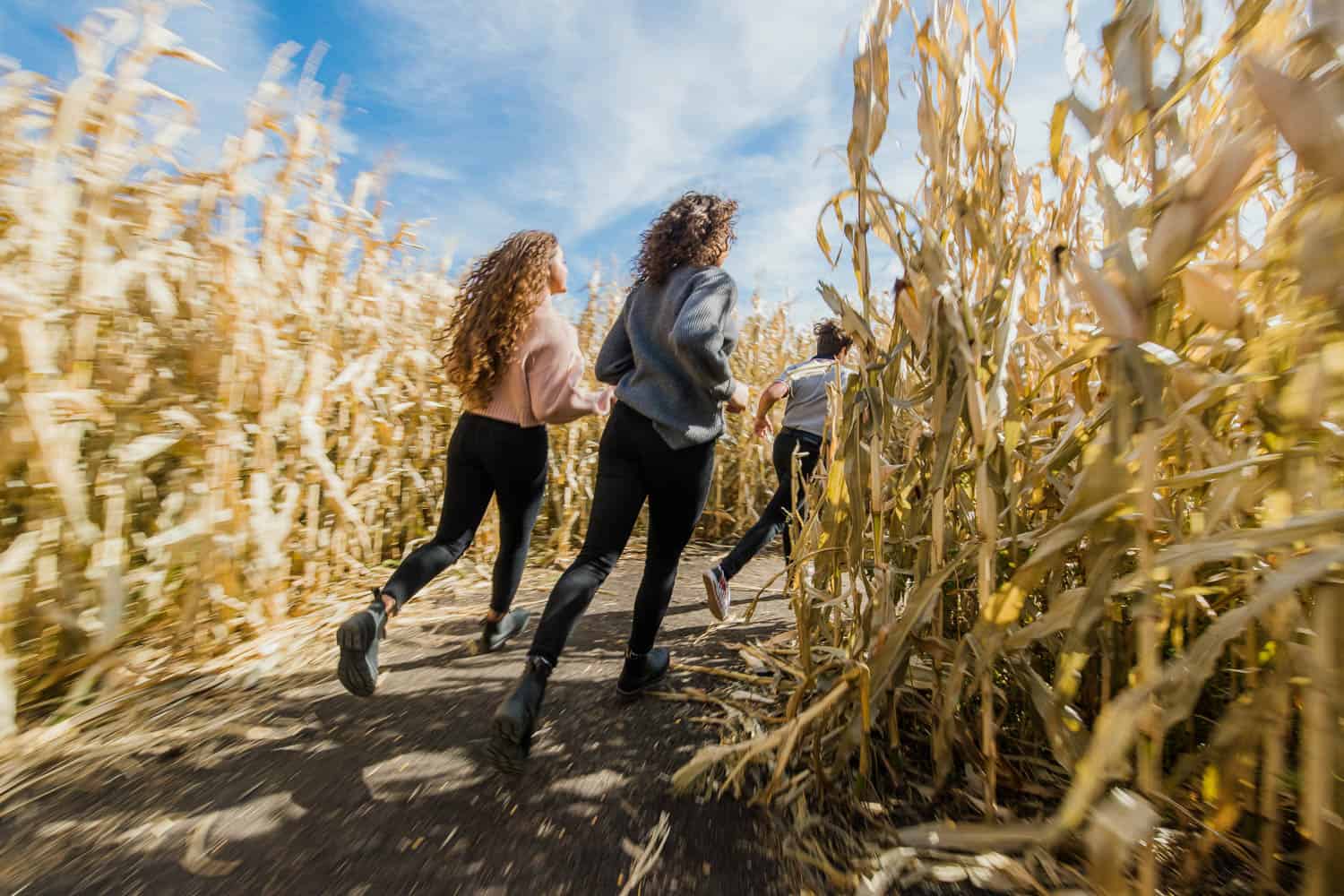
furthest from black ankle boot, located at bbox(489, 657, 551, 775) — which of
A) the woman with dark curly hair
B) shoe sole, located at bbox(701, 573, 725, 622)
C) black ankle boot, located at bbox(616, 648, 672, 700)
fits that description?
shoe sole, located at bbox(701, 573, 725, 622)

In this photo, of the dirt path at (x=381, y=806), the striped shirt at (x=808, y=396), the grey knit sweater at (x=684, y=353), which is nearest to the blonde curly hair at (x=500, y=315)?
the grey knit sweater at (x=684, y=353)

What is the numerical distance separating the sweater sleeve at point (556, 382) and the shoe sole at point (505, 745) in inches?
44.9

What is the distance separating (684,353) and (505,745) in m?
1.24

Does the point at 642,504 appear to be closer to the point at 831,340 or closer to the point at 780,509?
the point at 780,509

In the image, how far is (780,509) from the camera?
368 cm

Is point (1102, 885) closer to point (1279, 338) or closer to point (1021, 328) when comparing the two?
point (1279, 338)

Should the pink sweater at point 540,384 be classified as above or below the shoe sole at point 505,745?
above

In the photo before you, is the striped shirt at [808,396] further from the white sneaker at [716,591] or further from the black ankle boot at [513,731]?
the black ankle boot at [513,731]

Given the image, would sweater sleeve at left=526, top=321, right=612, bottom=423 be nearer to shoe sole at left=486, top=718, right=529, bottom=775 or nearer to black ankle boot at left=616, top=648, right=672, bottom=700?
black ankle boot at left=616, top=648, right=672, bottom=700

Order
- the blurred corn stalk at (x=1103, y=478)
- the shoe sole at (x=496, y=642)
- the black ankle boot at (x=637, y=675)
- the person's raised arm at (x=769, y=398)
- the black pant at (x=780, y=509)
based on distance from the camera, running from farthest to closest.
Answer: the person's raised arm at (x=769, y=398) < the black pant at (x=780, y=509) < the shoe sole at (x=496, y=642) < the black ankle boot at (x=637, y=675) < the blurred corn stalk at (x=1103, y=478)

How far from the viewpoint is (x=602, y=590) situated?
3.96 metres

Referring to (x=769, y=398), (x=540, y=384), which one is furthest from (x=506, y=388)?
(x=769, y=398)

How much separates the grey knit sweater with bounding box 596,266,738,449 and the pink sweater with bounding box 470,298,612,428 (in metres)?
0.27

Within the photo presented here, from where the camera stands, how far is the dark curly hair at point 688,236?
236 cm
